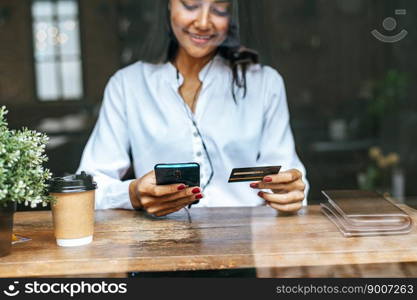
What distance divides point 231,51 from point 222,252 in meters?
0.87

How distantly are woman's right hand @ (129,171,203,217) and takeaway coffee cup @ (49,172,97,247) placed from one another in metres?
0.23

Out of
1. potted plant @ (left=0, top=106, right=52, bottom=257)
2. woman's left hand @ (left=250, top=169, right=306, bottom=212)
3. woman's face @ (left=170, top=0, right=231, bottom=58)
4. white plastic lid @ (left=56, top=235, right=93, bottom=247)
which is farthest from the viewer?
woman's face @ (left=170, top=0, right=231, bottom=58)

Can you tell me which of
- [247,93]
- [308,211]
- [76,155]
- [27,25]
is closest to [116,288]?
[308,211]

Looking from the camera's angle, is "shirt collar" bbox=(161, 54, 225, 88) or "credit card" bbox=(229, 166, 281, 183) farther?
"shirt collar" bbox=(161, 54, 225, 88)

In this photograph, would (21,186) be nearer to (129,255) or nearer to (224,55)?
(129,255)

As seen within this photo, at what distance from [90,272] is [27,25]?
2.20 m

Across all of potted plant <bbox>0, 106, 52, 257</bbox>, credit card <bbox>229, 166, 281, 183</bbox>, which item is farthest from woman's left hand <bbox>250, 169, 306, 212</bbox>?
potted plant <bbox>0, 106, 52, 257</bbox>

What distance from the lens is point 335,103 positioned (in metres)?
4.55

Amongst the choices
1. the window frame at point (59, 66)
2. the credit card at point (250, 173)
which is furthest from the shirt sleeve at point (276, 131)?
the window frame at point (59, 66)

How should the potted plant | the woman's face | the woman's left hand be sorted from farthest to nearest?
the woman's face, the woman's left hand, the potted plant

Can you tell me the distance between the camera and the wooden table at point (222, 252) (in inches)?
48.0

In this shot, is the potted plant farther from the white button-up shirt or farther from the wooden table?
the white button-up shirt

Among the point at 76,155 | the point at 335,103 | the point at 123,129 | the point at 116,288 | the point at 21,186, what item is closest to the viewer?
the point at 21,186

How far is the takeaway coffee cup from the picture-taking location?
126cm
